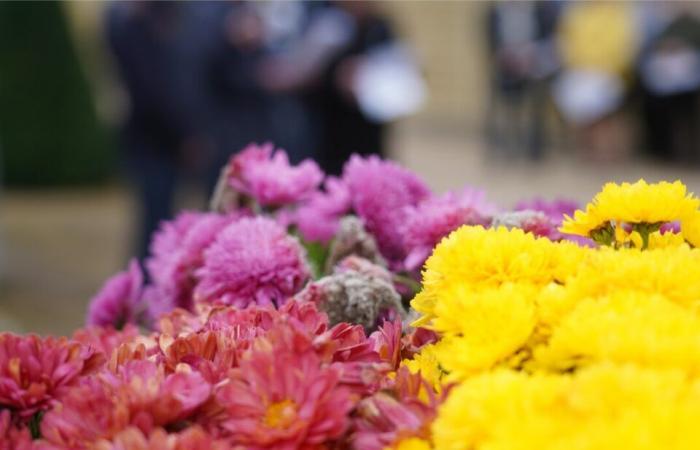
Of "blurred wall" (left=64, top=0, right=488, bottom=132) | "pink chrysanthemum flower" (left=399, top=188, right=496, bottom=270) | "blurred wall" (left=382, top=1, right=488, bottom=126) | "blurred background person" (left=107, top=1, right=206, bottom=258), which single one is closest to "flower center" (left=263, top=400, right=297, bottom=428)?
"pink chrysanthemum flower" (left=399, top=188, right=496, bottom=270)

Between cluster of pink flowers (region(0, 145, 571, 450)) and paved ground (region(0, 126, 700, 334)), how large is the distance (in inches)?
200

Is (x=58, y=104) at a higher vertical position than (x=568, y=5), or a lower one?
lower

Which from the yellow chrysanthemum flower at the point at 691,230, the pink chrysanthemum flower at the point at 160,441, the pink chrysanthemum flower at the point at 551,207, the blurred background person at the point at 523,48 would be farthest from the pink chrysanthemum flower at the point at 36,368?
the blurred background person at the point at 523,48

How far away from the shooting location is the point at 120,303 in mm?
2145

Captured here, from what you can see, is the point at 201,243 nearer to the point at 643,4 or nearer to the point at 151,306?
the point at 151,306

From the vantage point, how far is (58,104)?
11.9 meters

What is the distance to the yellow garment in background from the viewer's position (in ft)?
42.3

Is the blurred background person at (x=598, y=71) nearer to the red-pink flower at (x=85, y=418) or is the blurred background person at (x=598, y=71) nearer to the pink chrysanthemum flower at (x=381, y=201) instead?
the pink chrysanthemum flower at (x=381, y=201)

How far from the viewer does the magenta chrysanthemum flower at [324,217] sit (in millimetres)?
2057

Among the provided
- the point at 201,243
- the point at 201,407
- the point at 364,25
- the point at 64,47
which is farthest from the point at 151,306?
the point at 64,47

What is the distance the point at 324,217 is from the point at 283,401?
2.82 feet

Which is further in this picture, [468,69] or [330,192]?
[468,69]

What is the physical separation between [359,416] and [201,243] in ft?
2.59

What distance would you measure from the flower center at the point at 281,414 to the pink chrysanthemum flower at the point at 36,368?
29 cm
